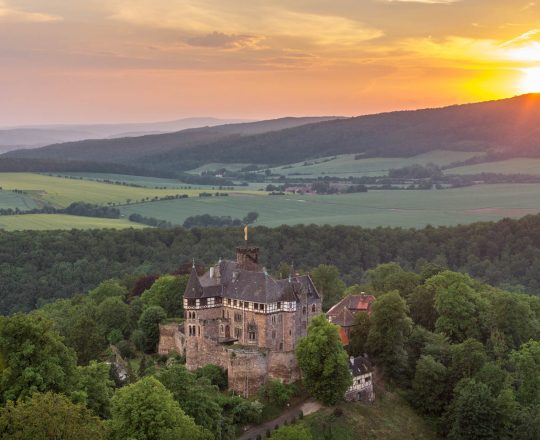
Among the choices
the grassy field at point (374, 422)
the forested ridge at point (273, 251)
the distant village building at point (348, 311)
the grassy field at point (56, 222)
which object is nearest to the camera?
the grassy field at point (374, 422)

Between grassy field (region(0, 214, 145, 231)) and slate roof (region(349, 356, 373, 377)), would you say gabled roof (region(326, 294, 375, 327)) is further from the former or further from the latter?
grassy field (region(0, 214, 145, 231))

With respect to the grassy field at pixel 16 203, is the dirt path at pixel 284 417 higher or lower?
lower

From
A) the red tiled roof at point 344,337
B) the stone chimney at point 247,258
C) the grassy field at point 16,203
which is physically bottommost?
the red tiled roof at point 344,337

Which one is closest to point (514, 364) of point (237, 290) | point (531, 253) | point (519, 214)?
point (237, 290)

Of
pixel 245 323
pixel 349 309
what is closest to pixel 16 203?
pixel 349 309

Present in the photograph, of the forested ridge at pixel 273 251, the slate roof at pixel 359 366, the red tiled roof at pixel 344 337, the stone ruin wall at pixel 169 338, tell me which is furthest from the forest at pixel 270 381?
the forested ridge at pixel 273 251

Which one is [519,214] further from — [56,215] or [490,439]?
[490,439]

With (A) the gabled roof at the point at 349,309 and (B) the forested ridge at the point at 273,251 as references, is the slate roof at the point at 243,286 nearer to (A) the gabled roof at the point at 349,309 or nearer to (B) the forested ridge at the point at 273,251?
(A) the gabled roof at the point at 349,309

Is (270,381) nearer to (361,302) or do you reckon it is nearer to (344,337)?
(344,337)

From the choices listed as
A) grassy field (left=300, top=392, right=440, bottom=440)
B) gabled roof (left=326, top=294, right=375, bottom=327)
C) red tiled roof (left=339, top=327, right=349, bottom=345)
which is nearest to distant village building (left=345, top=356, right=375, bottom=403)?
grassy field (left=300, top=392, right=440, bottom=440)
